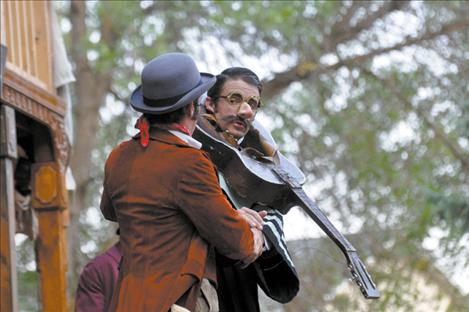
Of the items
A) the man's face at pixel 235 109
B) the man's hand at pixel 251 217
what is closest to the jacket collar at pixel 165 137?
the man's hand at pixel 251 217

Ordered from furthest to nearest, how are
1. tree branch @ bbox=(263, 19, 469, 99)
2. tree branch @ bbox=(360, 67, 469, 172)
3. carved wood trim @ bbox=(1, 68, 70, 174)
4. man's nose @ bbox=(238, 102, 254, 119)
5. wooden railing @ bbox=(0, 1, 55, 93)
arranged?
tree branch @ bbox=(263, 19, 469, 99)
tree branch @ bbox=(360, 67, 469, 172)
wooden railing @ bbox=(0, 1, 55, 93)
carved wood trim @ bbox=(1, 68, 70, 174)
man's nose @ bbox=(238, 102, 254, 119)

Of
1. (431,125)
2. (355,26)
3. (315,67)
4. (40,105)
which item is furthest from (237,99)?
(355,26)

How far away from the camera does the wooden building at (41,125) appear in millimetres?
8195

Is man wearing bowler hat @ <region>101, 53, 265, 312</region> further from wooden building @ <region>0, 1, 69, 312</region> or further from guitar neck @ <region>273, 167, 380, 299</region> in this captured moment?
wooden building @ <region>0, 1, 69, 312</region>

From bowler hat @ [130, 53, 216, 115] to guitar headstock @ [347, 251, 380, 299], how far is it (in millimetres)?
820

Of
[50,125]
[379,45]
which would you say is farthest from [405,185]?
[50,125]

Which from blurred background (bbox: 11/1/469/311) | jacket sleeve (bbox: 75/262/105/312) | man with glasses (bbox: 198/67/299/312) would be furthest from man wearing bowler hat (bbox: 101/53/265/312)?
blurred background (bbox: 11/1/469/311)

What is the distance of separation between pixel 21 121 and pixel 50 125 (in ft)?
0.84

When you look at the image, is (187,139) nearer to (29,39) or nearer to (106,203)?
(106,203)

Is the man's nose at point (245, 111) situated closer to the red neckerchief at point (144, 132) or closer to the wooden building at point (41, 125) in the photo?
the red neckerchief at point (144, 132)

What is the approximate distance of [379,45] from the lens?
13.9m

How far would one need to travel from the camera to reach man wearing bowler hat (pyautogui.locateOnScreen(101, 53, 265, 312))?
13.4 ft

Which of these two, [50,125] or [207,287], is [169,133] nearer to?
[207,287]

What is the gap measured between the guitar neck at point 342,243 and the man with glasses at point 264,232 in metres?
0.13
